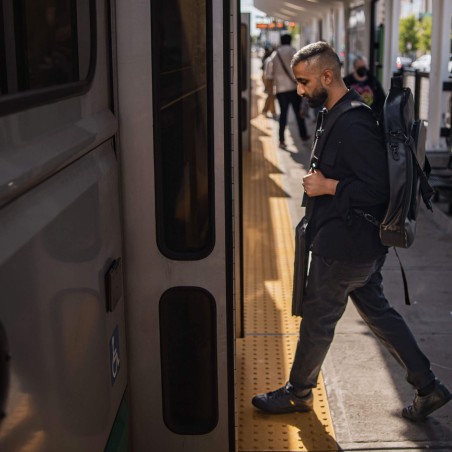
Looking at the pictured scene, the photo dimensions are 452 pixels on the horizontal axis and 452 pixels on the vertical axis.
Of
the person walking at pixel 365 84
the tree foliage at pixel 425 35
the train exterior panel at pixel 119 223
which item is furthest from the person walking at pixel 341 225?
the tree foliage at pixel 425 35

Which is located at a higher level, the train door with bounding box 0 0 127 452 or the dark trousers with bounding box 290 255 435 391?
the train door with bounding box 0 0 127 452

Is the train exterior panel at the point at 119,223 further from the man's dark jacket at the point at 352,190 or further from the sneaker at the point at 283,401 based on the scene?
the sneaker at the point at 283,401

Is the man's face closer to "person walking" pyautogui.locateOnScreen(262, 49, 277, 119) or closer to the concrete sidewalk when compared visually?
the concrete sidewalk

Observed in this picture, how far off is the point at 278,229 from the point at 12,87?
19.4ft

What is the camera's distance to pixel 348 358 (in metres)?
4.50

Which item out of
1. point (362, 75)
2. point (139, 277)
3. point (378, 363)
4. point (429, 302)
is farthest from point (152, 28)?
point (362, 75)

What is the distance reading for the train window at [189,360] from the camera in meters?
2.60

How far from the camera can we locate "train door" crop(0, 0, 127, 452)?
1.38 metres

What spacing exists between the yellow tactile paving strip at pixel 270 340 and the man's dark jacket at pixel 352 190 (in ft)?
2.90

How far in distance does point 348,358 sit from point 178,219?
2.27 m

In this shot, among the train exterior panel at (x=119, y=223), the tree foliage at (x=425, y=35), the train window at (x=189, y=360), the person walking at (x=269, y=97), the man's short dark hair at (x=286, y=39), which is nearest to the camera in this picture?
the train exterior panel at (x=119, y=223)

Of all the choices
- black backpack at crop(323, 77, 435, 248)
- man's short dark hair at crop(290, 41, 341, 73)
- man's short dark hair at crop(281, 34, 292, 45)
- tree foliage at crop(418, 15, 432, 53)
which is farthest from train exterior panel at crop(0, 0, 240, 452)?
tree foliage at crop(418, 15, 432, 53)

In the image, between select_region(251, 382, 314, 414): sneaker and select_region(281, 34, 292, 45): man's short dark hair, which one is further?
select_region(281, 34, 292, 45): man's short dark hair

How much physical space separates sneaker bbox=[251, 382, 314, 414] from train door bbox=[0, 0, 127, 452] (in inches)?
56.9
